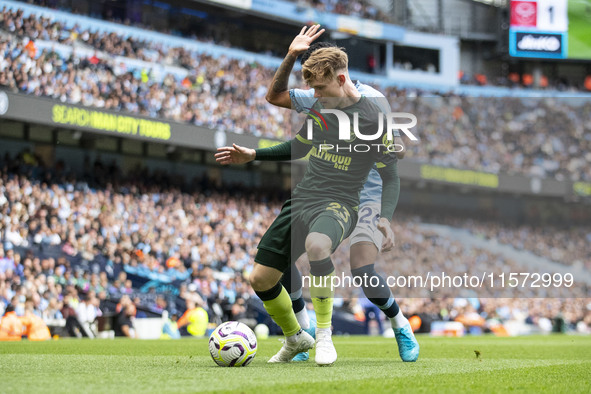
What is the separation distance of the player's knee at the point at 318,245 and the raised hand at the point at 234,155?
0.78m

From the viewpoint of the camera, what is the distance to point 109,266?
18.4 meters

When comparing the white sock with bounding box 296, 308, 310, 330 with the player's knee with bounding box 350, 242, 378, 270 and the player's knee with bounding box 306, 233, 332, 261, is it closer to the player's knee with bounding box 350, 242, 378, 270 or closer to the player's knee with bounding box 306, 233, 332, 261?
the player's knee with bounding box 350, 242, 378, 270

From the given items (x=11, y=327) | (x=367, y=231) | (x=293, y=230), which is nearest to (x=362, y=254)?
(x=367, y=231)

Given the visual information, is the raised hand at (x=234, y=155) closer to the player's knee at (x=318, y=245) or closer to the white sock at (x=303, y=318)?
the player's knee at (x=318, y=245)

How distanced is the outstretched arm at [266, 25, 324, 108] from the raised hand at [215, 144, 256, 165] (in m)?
0.52

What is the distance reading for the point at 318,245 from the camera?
5.55m

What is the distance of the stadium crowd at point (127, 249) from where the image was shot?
16.0 meters

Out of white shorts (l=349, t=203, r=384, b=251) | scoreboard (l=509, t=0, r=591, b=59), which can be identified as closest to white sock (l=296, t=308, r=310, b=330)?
white shorts (l=349, t=203, r=384, b=251)

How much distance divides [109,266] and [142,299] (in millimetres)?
1714

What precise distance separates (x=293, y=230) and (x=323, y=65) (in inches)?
49.5

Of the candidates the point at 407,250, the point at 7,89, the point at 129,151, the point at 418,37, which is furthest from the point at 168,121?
the point at 418,37

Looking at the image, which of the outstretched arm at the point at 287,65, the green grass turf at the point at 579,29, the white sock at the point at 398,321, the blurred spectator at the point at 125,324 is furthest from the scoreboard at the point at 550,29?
the outstretched arm at the point at 287,65

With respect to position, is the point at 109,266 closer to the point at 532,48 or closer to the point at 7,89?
the point at 7,89

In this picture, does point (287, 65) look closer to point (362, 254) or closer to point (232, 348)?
point (362, 254)
